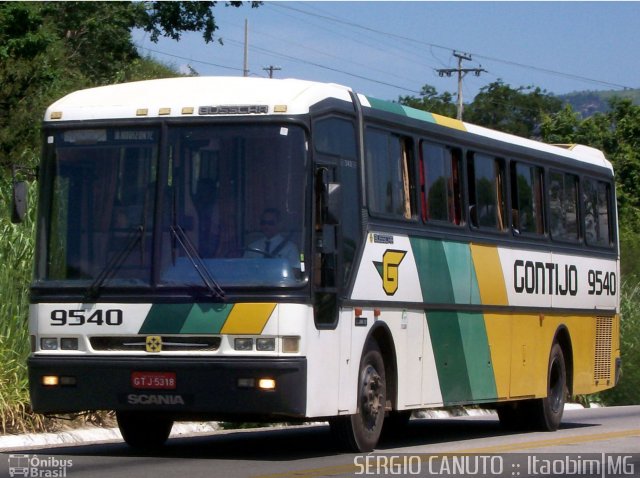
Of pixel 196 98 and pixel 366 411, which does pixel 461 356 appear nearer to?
pixel 366 411

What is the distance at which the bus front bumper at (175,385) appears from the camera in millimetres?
12109

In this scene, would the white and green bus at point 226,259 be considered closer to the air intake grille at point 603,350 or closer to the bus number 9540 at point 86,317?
the bus number 9540 at point 86,317

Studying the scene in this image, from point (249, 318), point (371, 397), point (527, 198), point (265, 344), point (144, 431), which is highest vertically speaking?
point (527, 198)

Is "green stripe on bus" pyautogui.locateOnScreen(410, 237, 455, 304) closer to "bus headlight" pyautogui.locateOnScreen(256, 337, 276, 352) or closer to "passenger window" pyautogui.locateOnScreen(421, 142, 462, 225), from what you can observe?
"passenger window" pyautogui.locateOnScreen(421, 142, 462, 225)

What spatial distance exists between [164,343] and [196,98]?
2154 millimetres

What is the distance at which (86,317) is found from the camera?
12.6m

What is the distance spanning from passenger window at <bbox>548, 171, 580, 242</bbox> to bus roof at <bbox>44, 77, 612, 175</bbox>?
6027 mm

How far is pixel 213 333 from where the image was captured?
40.2 ft

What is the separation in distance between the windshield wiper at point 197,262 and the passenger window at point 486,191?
15.7 feet

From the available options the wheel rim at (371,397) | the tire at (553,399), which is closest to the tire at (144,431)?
the wheel rim at (371,397)

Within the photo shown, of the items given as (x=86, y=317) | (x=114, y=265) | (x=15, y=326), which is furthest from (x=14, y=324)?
(x=114, y=265)

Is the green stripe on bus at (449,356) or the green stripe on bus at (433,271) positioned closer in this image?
the green stripe on bus at (433,271)

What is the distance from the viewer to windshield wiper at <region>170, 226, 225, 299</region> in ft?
40.2

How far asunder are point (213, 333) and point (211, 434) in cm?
508
